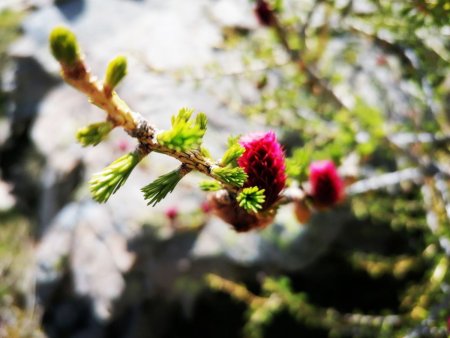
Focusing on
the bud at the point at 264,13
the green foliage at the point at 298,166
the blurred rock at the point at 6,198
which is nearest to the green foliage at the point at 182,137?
the green foliage at the point at 298,166

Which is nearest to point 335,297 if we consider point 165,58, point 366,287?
point 366,287

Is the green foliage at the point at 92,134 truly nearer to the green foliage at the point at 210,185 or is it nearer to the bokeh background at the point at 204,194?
the green foliage at the point at 210,185

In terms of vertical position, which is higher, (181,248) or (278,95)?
(278,95)

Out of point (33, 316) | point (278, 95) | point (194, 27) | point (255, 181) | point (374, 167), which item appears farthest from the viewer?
point (194, 27)

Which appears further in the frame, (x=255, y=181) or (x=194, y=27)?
(x=194, y=27)

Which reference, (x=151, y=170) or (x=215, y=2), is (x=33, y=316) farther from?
(x=215, y=2)

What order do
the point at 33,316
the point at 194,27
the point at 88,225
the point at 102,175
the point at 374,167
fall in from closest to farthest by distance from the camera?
the point at 102,175 → the point at 374,167 → the point at 88,225 → the point at 33,316 → the point at 194,27

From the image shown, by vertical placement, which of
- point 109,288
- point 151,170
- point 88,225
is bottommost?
point 109,288
